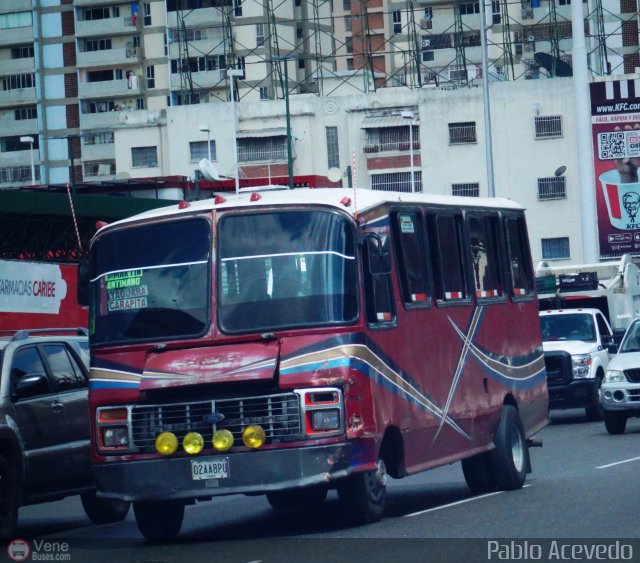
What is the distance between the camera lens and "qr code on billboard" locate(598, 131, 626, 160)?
64.1 metres

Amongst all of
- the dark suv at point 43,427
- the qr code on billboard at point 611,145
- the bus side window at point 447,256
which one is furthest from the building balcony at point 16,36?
the bus side window at point 447,256

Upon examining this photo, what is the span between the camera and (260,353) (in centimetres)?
1194

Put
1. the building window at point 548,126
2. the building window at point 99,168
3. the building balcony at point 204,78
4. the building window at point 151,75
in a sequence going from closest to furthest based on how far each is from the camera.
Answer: the building window at point 548,126 → the building window at point 99,168 → the building balcony at point 204,78 → the building window at point 151,75

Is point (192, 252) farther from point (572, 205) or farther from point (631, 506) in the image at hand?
point (572, 205)

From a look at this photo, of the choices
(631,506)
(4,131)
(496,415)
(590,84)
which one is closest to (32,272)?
(496,415)

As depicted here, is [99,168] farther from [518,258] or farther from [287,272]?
[287,272]

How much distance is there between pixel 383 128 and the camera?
71250 mm

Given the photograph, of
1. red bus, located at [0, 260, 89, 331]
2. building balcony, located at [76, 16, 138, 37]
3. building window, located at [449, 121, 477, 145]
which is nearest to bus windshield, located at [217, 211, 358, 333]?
red bus, located at [0, 260, 89, 331]

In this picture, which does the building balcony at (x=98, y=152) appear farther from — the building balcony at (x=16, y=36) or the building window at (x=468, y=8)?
the building window at (x=468, y=8)

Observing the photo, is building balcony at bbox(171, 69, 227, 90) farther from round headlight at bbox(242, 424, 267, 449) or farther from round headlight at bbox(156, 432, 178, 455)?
round headlight at bbox(242, 424, 267, 449)

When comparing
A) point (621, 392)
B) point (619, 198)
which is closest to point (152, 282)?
point (621, 392)

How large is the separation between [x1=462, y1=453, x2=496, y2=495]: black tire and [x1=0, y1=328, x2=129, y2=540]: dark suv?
3688 mm

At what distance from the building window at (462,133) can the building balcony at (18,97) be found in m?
38.7

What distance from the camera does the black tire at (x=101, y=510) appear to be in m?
15.0
